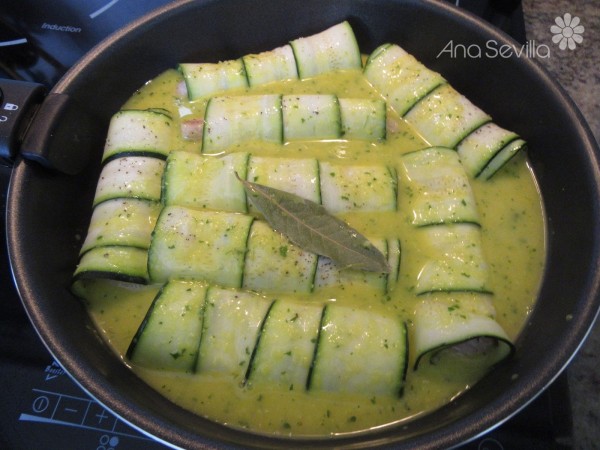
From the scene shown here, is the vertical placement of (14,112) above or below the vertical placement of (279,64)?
below

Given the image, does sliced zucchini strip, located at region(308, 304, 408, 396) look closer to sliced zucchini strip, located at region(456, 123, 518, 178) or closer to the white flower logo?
sliced zucchini strip, located at region(456, 123, 518, 178)

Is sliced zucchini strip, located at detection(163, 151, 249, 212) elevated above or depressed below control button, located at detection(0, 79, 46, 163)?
below

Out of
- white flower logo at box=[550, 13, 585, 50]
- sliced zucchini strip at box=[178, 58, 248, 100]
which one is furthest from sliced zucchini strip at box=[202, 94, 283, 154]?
white flower logo at box=[550, 13, 585, 50]

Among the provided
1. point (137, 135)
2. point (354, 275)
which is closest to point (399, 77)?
point (354, 275)

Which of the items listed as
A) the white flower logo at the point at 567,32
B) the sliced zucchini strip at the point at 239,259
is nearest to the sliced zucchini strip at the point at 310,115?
the sliced zucchini strip at the point at 239,259

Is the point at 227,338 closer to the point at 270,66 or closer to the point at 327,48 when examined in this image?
the point at 270,66

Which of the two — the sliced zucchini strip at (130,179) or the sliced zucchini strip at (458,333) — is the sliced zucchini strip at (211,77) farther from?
the sliced zucchini strip at (458,333)

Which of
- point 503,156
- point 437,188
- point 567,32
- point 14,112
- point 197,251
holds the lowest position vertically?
point 197,251
